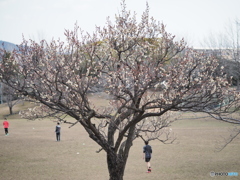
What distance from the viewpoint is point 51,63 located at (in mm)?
10898

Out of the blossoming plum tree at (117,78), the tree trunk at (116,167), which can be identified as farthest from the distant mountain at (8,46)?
the tree trunk at (116,167)

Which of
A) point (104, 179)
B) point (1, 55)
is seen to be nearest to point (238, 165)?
point (104, 179)

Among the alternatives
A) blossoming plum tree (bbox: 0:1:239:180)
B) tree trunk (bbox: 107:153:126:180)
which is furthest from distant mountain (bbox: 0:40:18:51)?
tree trunk (bbox: 107:153:126:180)

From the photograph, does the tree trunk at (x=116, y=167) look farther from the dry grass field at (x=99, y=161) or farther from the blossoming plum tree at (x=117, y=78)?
the dry grass field at (x=99, y=161)

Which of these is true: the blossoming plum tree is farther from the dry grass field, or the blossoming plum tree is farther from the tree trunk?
the dry grass field

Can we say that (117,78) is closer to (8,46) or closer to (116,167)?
(116,167)

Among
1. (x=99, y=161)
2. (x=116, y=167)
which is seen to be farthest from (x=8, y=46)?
(x=116, y=167)

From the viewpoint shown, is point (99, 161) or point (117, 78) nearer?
point (117, 78)

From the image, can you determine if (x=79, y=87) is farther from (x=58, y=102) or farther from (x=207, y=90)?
(x=207, y=90)

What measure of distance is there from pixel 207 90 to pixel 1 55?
642cm

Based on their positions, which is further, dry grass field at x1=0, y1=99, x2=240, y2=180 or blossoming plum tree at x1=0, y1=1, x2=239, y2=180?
dry grass field at x1=0, y1=99, x2=240, y2=180

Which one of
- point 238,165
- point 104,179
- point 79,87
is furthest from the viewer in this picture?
point 238,165

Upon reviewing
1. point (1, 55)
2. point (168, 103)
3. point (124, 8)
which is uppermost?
point (124, 8)

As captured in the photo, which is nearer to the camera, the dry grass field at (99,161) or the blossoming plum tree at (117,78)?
the blossoming plum tree at (117,78)
